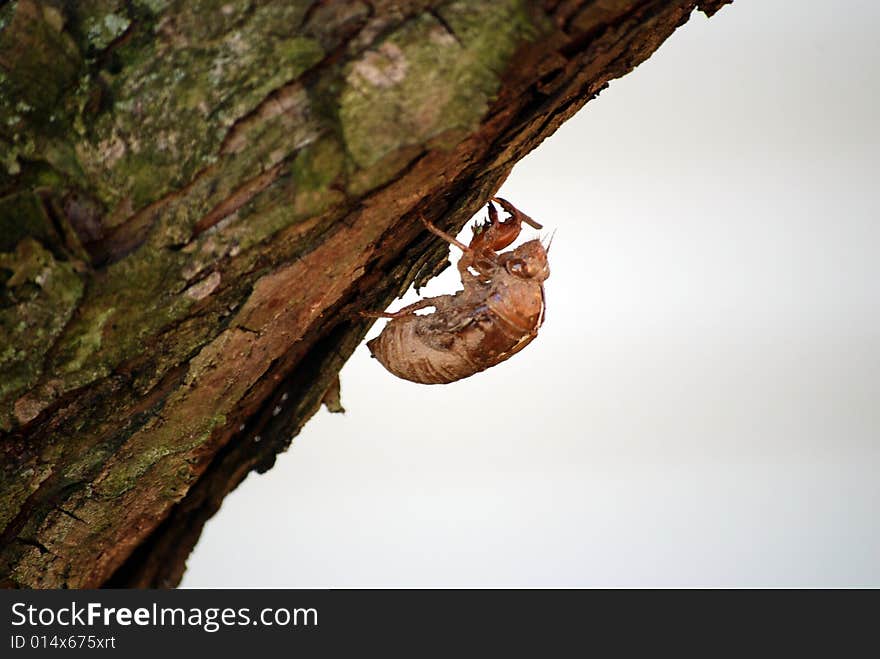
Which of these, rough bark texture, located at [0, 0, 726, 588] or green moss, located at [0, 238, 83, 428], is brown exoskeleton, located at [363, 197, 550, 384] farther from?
green moss, located at [0, 238, 83, 428]

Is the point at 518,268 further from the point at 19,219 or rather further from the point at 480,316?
the point at 19,219

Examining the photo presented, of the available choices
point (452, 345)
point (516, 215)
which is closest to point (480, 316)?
point (452, 345)

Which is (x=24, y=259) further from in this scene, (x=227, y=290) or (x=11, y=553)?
(x=11, y=553)

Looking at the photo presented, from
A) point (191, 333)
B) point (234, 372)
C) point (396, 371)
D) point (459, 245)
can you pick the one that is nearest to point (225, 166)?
point (191, 333)

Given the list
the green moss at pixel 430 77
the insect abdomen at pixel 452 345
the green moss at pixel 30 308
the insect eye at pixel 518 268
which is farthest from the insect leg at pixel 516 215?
the green moss at pixel 30 308

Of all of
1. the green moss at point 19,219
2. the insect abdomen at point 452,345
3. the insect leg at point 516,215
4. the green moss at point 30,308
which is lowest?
the green moss at point 30,308

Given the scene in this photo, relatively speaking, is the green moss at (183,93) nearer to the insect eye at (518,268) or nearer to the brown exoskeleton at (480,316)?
the brown exoskeleton at (480,316)

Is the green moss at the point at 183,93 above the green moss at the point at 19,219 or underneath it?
above
